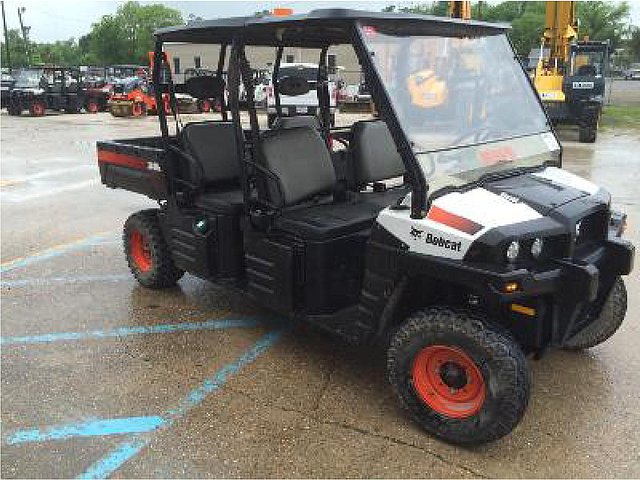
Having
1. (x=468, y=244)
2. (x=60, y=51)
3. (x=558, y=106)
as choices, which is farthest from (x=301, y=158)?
(x=60, y=51)

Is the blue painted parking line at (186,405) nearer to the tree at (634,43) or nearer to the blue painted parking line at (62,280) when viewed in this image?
the blue painted parking line at (62,280)

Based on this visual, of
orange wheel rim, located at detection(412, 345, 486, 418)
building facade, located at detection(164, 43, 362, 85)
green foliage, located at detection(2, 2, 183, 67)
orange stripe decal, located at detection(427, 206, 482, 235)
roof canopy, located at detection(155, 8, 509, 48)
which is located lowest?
orange wheel rim, located at detection(412, 345, 486, 418)

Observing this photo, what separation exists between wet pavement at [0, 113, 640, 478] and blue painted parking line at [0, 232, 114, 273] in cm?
12

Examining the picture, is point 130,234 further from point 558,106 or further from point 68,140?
point 558,106

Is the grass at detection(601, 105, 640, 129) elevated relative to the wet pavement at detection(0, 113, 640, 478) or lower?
lower

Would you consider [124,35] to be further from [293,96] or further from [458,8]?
[293,96]

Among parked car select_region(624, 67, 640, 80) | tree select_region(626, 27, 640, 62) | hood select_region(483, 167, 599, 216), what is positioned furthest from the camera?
tree select_region(626, 27, 640, 62)

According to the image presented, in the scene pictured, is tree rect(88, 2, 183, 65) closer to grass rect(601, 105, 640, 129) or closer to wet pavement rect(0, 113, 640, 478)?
grass rect(601, 105, 640, 129)

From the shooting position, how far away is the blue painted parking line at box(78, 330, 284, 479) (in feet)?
9.59

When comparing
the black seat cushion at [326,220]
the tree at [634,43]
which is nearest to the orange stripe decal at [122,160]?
the black seat cushion at [326,220]

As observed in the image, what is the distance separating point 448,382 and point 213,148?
2501mm

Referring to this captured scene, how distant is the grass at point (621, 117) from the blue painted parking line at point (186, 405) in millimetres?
18154

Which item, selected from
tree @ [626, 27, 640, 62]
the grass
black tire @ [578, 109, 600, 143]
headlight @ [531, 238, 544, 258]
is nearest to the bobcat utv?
headlight @ [531, 238, 544, 258]

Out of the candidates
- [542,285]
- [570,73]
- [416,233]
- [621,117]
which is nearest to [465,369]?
[542,285]
